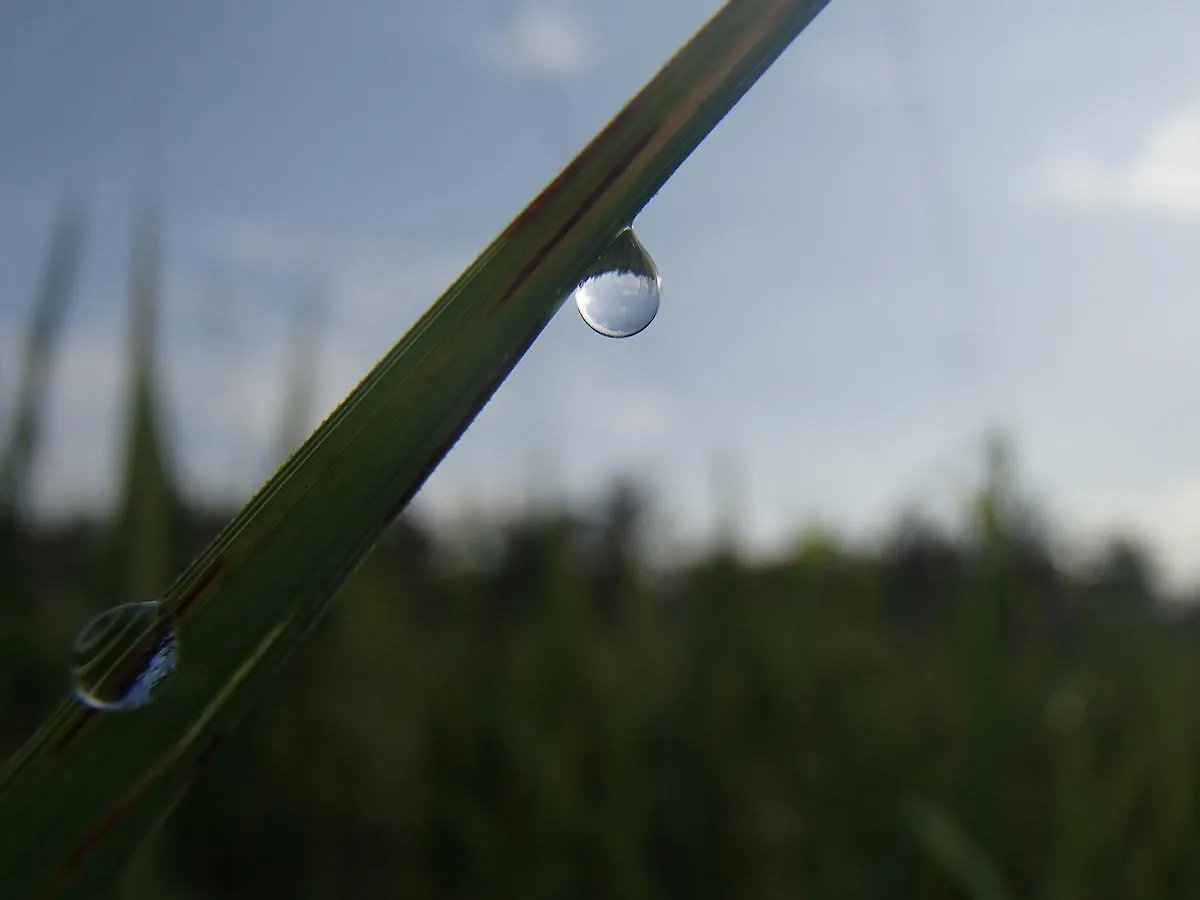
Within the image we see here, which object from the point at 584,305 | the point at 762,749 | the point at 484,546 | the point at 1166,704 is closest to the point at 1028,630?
the point at 1166,704

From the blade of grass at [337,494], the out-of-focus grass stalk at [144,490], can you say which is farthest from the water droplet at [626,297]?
the out-of-focus grass stalk at [144,490]

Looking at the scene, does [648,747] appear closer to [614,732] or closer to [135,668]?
[614,732]

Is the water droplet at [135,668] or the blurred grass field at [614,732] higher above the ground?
the blurred grass field at [614,732]

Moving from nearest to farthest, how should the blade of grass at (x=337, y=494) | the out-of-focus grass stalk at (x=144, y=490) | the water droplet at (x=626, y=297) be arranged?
the blade of grass at (x=337, y=494), the water droplet at (x=626, y=297), the out-of-focus grass stalk at (x=144, y=490)

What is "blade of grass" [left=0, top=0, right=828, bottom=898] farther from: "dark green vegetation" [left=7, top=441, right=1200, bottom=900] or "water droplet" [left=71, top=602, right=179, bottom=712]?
"dark green vegetation" [left=7, top=441, right=1200, bottom=900]

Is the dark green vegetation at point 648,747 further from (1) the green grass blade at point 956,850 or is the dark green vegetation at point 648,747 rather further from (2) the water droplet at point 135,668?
(2) the water droplet at point 135,668

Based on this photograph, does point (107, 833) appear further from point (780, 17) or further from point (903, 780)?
point (903, 780)

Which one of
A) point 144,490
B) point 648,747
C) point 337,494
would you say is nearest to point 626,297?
point 337,494
